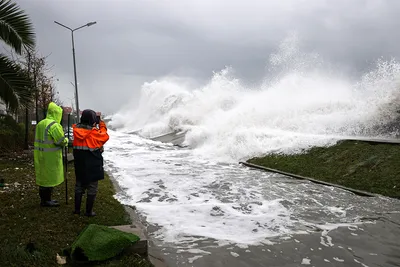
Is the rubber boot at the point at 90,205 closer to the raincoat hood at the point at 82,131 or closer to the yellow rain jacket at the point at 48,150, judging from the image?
the yellow rain jacket at the point at 48,150

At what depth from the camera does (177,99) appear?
130ft

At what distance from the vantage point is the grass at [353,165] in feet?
27.3

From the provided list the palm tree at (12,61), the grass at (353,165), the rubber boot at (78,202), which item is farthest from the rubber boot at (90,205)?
the grass at (353,165)

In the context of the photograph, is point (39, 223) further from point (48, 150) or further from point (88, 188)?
point (48, 150)

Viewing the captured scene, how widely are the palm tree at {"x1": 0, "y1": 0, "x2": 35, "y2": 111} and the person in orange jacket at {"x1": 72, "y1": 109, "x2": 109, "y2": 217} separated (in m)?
2.84

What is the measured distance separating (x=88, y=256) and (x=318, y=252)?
295 centimetres

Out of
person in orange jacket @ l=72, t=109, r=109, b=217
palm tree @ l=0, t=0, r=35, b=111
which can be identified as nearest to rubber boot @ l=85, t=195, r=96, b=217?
person in orange jacket @ l=72, t=109, r=109, b=217

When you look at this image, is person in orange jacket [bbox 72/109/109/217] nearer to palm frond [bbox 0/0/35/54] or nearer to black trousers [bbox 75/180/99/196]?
black trousers [bbox 75/180/99/196]

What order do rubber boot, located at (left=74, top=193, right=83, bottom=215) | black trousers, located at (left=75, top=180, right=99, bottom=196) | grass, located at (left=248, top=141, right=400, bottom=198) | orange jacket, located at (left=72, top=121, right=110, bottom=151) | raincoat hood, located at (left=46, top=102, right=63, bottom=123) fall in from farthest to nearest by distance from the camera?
1. grass, located at (left=248, top=141, right=400, bottom=198)
2. raincoat hood, located at (left=46, top=102, right=63, bottom=123)
3. rubber boot, located at (left=74, top=193, right=83, bottom=215)
4. black trousers, located at (left=75, top=180, right=99, bottom=196)
5. orange jacket, located at (left=72, top=121, right=110, bottom=151)

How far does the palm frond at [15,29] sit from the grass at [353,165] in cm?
855

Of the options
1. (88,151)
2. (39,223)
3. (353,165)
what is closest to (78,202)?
(39,223)

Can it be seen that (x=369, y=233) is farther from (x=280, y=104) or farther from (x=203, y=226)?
(x=280, y=104)

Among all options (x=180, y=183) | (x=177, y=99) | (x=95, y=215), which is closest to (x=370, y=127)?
(x=180, y=183)

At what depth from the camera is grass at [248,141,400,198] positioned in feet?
27.3
